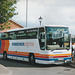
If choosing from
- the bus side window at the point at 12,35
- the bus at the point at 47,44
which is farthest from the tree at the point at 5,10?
the bus side window at the point at 12,35

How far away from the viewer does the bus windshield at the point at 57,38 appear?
14.2 meters

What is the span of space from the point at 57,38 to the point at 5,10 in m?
4.22

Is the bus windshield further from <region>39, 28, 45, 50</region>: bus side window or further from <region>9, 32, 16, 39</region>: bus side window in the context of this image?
<region>9, 32, 16, 39</region>: bus side window

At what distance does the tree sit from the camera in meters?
13.8

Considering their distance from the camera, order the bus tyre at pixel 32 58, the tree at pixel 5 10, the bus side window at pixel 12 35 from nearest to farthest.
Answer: the tree at pixel 5 10 < the bus tyre at pixel 32 58 < the bus side window at pixel 12 35

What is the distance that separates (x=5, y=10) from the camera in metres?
14.0

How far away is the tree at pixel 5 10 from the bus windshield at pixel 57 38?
2.93 m

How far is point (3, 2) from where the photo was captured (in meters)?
13.7

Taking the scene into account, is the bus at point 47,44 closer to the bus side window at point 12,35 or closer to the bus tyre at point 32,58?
the bus tyre at point 32,58

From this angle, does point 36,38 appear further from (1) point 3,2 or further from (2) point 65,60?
(1) point 3,2

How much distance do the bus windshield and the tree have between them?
9.60ft


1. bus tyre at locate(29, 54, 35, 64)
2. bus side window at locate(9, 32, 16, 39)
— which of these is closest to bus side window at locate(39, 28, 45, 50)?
bus tyre at locate(29, 54, 35, 64)

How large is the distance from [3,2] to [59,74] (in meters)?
6.32

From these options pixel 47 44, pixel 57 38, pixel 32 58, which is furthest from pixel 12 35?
pixel 57 38
